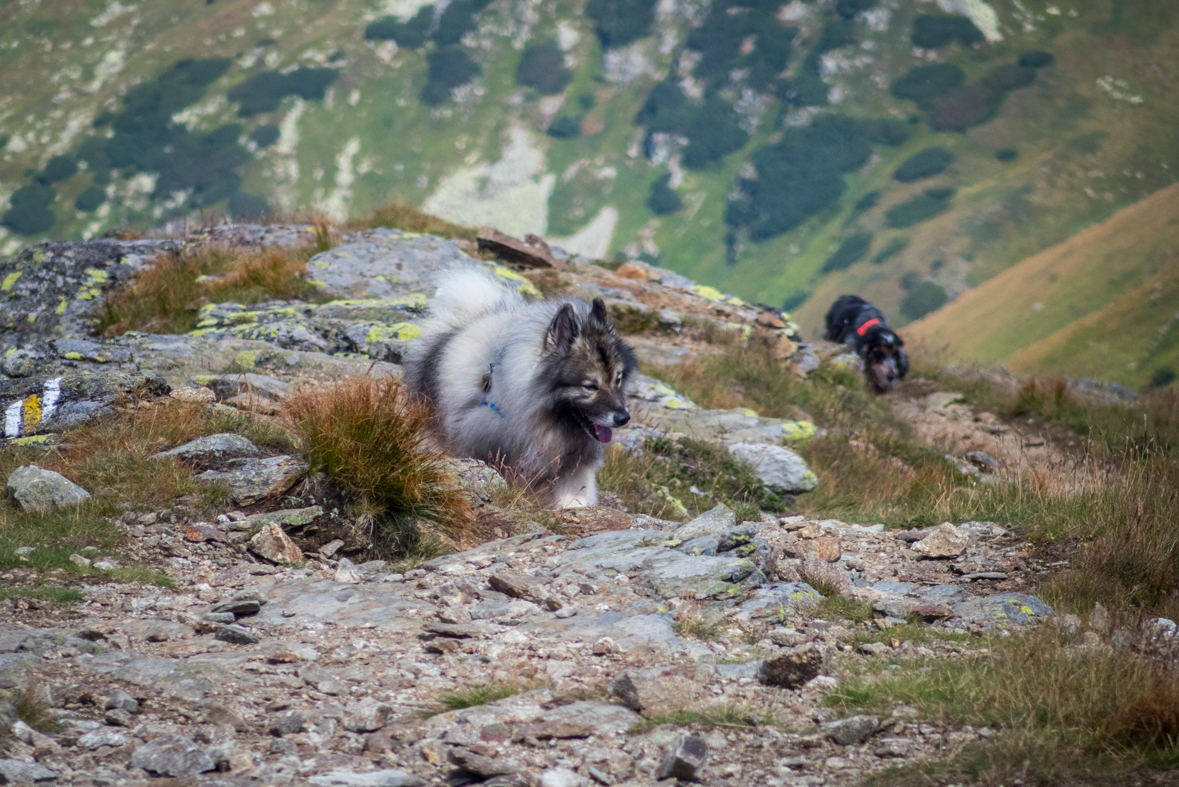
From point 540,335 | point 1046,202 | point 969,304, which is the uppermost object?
point 540,335

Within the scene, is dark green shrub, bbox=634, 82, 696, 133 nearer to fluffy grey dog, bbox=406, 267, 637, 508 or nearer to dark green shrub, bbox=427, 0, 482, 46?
dark green shrub, bbox=427, 0, 482, 46

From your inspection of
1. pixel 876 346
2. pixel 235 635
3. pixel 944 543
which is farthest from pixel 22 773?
pixel 876 346

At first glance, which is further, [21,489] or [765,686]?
[21,489]

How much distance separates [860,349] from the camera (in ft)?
58.3

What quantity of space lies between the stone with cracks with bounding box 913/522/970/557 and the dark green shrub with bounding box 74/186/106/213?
117458mm

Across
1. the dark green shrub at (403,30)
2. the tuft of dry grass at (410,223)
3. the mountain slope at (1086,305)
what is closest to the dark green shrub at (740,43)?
the dark green shrub at (403,30)

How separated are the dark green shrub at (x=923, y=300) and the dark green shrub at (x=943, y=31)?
49.2m

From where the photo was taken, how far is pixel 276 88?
12094cm

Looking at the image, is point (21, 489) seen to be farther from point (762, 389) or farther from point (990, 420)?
point (990, 420)

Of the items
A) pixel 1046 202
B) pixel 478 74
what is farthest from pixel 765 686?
pixel 478 74

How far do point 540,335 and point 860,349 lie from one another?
12521 millimetres

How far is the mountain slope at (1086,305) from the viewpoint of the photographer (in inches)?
1907

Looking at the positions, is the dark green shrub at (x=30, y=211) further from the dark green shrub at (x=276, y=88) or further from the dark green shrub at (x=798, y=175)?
the dark green shrub at (x=798, y=175)

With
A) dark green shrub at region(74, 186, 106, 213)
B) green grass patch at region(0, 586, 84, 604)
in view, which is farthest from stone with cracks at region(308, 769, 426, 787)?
dark green shrub at region(74, 186, 106, 213)
